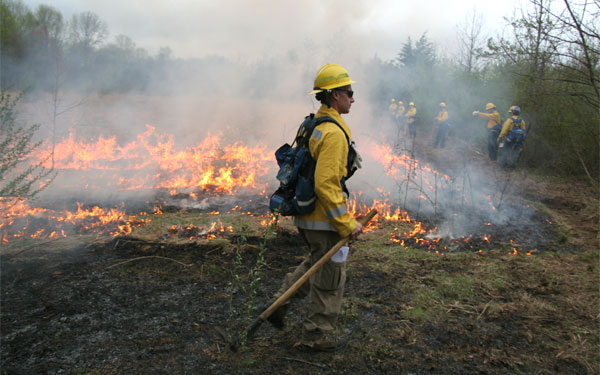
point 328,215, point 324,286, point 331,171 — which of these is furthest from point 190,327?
point 331,171

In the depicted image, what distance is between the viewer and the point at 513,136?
1026 cm

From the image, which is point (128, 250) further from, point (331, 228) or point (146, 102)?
point (146, 102)

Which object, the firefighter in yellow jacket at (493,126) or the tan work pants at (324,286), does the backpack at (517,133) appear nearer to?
the firefighter in yellow jacket at (493,126)

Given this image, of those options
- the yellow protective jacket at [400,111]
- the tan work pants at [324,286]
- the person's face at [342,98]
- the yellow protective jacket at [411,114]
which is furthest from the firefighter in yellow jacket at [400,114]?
the tan work pants at [324,286]

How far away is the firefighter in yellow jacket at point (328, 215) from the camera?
254 centimetres

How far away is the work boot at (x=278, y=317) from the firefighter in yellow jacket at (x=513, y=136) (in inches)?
378

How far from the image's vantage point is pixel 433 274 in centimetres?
430

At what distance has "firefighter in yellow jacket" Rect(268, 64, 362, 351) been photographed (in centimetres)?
254

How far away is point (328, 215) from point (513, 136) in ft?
31.6

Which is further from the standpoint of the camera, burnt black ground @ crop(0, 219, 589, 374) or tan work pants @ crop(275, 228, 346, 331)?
tan work pants @ crop(275, 228, 346, 331)

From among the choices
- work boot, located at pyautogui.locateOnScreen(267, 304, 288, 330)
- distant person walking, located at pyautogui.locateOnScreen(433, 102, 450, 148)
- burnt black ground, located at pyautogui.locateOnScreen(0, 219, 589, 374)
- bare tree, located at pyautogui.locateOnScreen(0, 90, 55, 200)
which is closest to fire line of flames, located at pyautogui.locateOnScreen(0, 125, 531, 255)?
bare tree, located at pyautogui.locateOnScreen(0, 90, 55, 200)

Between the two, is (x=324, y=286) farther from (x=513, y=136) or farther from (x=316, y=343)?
(x=513, y=136)

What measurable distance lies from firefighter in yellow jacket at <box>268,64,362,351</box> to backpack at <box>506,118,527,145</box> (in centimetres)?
917

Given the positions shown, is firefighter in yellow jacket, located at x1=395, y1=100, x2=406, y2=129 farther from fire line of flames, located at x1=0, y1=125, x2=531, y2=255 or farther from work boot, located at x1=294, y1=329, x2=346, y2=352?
work boot, located at x1=294, y1=329, x2=346, y2=352
